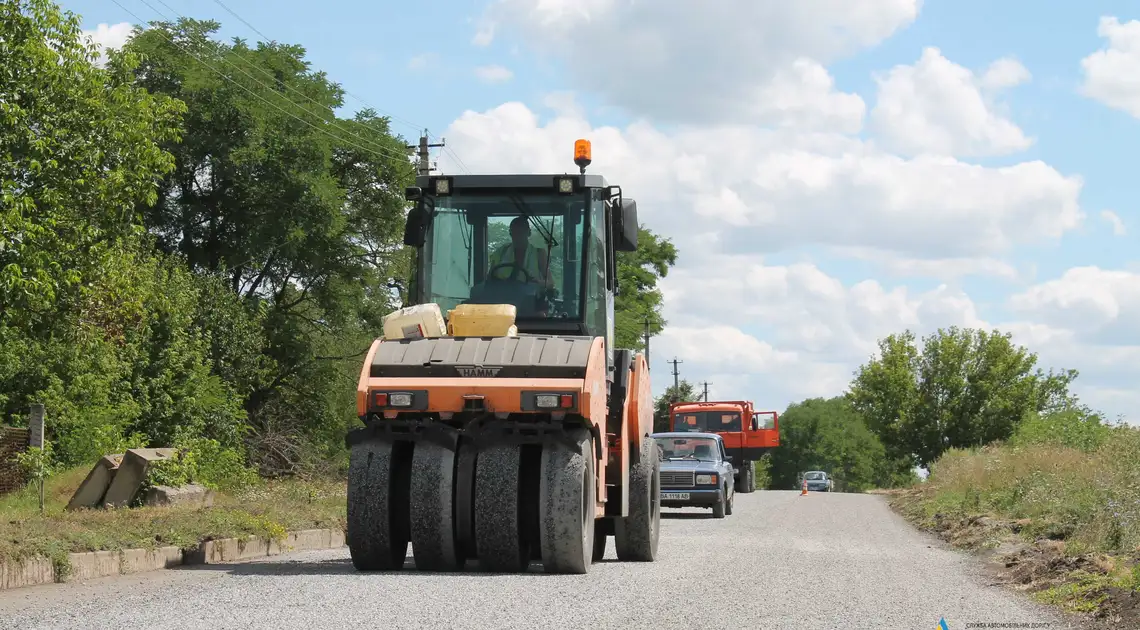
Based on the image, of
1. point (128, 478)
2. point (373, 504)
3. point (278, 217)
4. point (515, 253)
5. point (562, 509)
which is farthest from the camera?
point (278, 217)

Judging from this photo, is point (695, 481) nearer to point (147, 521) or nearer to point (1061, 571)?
point (1061, 571)

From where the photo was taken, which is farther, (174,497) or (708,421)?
(708,421)

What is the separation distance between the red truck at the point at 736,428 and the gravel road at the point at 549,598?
29.3 meters

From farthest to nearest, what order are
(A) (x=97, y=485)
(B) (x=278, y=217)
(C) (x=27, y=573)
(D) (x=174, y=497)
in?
1. (B) (x=278, y=217)
2. (A) (x=97, y=485)
3. (D) (x=174, y=497)
4. (C) (x=27, y=573)

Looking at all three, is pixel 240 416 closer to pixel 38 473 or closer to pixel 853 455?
pixel 38 473

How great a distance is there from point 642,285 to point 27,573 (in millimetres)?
45504

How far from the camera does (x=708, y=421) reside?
148 ft

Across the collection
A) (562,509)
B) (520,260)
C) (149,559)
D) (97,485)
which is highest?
(520,260)

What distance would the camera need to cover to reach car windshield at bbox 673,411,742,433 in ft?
146

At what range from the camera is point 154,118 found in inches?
1041

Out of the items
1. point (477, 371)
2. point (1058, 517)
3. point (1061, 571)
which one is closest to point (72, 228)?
point (477, 371)

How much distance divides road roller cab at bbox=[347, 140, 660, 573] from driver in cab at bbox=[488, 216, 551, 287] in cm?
1

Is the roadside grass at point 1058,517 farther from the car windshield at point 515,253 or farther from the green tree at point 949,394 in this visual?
the green tree at point 949,394

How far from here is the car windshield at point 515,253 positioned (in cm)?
1284
